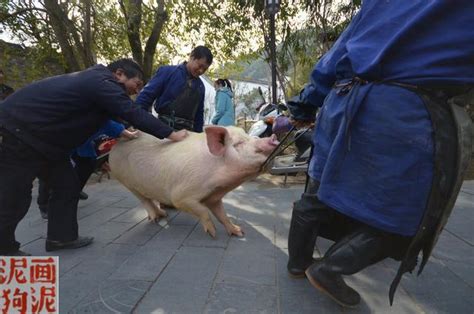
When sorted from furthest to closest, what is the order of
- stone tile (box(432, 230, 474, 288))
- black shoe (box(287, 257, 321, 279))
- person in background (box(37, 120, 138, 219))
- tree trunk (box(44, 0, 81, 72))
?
1. tree trunk (box(44, 0, 81, 72))
2. person in background (box(37, 120, 138, 219))
3. stone tile (box(432, 230, 474, 288))
4. black shoe (box(287, 257, 321, 279))

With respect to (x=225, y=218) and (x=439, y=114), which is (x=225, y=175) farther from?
(x=439, y=114)

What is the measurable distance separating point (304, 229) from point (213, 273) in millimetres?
691

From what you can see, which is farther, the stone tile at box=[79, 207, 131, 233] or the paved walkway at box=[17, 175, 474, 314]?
the stone tile at box=[79, 207, 131, 233]

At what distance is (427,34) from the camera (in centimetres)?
164

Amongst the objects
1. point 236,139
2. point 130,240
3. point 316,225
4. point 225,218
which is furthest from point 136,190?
point 316,225

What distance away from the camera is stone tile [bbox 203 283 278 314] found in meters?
1.96

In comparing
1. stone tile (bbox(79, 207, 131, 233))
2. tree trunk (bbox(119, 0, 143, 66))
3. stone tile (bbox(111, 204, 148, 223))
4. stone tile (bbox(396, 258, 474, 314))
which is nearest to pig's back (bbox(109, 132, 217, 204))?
stone tile (bbox(111, 204, 148, 223))

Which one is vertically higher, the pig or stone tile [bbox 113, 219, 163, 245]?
the pig

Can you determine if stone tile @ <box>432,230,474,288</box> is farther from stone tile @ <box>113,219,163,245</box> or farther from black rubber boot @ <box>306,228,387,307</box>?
stone tile @ <box>113,219,163,245</box>

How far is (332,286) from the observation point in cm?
189

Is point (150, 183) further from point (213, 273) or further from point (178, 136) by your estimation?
point (213, 273)

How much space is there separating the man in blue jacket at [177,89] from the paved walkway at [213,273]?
1.10m

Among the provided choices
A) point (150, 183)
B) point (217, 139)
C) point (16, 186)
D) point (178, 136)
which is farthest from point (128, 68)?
point (16, 186)

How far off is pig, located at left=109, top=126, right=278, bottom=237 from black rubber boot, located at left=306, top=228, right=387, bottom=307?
117 cm
